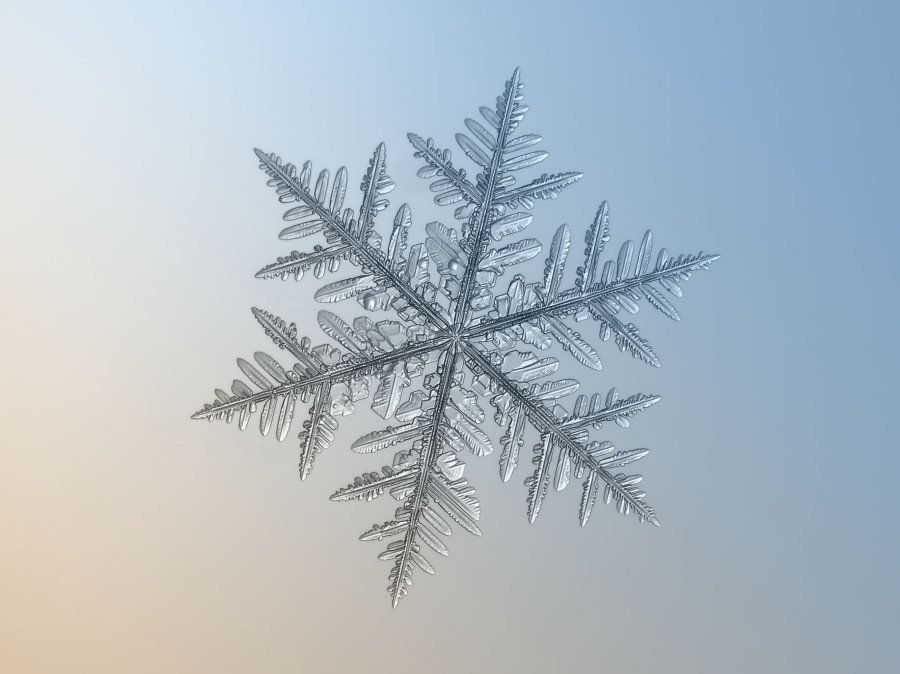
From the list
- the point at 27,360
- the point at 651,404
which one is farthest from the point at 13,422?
the point at 651,404

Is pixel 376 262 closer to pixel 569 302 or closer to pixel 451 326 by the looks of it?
pixel 451 326

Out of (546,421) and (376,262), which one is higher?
(376,262)

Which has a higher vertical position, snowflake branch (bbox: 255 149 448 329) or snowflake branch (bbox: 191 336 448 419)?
snowflake branch (bbox: 255 149 448 329)

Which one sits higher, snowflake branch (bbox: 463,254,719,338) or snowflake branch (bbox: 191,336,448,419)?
snowflake branch (bbox: 463,254,719,338)

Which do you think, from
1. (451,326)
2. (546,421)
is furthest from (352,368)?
(546,421)

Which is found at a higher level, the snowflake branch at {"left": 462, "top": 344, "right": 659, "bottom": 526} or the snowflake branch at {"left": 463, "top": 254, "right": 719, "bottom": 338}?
the snowflake branch at {"left": 463, "top": 254, "right": 719, "bottom": 338}

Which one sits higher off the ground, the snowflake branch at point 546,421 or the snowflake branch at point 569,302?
the snowflake branch at point 569,302

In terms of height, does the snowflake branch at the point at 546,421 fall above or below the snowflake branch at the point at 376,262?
below

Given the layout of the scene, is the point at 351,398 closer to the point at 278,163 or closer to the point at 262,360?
the point at 262,360
